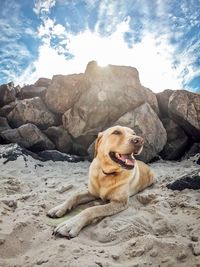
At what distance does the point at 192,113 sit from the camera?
928 centimetres

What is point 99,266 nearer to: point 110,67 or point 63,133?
point 63,133

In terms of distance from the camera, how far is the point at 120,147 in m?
4.56

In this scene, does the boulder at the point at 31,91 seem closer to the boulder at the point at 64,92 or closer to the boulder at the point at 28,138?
the boulder at the point at 64,92

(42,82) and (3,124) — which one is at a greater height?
(42,82)

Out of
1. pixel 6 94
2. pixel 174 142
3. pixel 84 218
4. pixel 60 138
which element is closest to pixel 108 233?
pixel 84 218

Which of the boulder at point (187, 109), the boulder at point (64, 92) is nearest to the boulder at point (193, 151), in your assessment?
the boulder at point (187, 109)

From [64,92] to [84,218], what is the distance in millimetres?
7127

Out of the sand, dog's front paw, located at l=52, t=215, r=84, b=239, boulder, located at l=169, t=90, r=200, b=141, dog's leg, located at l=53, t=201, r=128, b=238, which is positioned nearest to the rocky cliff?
boulder, located at l=169, t=90, r=200, b=141

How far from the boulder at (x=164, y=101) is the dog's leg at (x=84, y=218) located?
6777mm

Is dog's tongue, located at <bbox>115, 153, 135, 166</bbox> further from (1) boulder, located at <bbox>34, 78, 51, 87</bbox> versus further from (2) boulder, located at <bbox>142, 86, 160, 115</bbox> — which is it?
(1) boulder, located at <bbox>34, 78, 51, 87</bbox>

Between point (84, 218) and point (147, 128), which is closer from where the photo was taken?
point (84, 218)

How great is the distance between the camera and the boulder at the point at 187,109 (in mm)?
9266

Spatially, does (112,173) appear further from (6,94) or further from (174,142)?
(6,94)

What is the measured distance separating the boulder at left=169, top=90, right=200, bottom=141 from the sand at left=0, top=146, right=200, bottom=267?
162 inches
